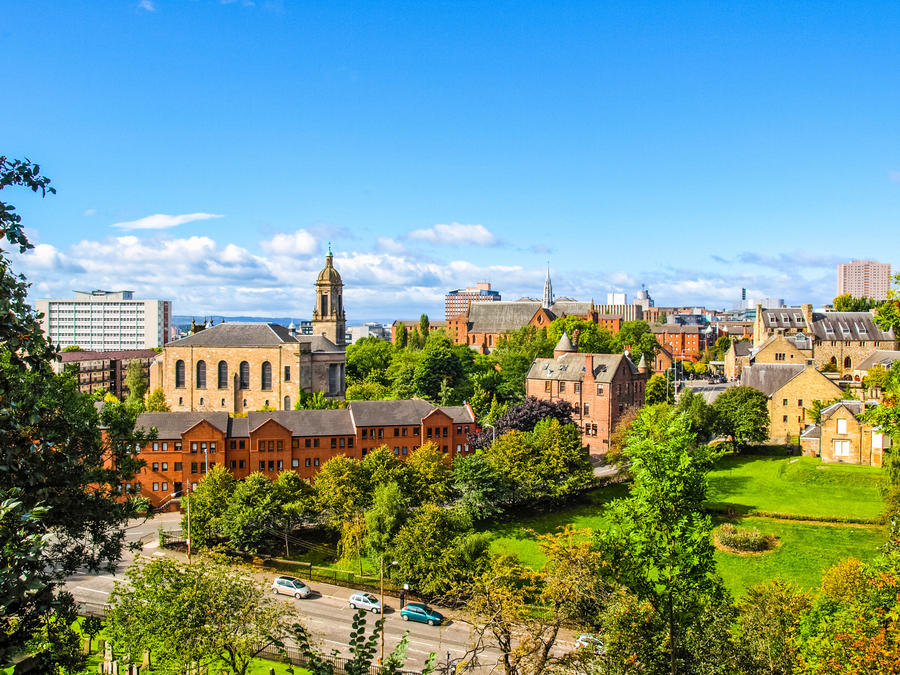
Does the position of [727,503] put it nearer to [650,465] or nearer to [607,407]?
[607,407]

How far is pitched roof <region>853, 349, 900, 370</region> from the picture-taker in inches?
3155

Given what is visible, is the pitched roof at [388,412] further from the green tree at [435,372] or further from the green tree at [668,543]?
the green tree at [668,543]

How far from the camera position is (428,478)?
53062mm

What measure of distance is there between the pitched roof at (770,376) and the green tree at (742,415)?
5.31 meters

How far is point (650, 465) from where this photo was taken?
23141mm

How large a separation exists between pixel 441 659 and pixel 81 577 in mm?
24407

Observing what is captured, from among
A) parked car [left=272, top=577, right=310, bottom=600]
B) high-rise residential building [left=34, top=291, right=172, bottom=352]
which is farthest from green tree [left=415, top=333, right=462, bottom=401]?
high-rise residential building [left=34, top=291, right=172, bottom=352]

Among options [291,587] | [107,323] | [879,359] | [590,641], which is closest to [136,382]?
[291,587]

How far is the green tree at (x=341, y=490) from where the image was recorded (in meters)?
49.0

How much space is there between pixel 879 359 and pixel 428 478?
202 ft

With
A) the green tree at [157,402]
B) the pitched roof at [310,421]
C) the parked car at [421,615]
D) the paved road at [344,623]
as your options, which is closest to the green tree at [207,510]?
the paved road at [344,623]

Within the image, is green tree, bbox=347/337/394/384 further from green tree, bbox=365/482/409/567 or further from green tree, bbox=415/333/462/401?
green tree, bbox=365/482/409/567

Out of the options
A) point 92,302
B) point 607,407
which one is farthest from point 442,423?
point 92,302

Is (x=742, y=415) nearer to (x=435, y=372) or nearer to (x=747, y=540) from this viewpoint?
(x=747, y=540)
